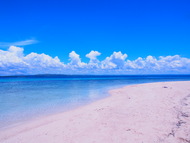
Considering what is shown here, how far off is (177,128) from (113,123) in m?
2.92

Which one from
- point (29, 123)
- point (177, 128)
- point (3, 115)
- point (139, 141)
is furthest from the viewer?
point (3, 115)

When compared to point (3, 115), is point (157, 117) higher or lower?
higher

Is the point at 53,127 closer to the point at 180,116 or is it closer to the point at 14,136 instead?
the point at 14,136

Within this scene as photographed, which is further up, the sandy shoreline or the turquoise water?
the sandy shoreline

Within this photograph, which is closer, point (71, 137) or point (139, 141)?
point (139, 141)

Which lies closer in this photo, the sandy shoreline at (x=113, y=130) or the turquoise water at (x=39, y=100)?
the sandy shoreline at (x=113, y=130)

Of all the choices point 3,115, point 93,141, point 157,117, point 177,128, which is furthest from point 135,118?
point 3,115

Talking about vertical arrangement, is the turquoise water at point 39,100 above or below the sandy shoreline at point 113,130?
below

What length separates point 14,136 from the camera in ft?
21.3

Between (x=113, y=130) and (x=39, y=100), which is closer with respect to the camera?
(x=113, y=130)

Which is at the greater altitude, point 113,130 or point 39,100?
point 113,130

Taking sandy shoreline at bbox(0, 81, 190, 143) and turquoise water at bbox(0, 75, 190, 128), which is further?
turquoise water at bbox(0, 75, 190, 128)

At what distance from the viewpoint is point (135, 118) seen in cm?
772

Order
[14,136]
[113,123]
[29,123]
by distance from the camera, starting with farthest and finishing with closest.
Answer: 1. [29,123]
2. [113,123]
3. [14,136]
